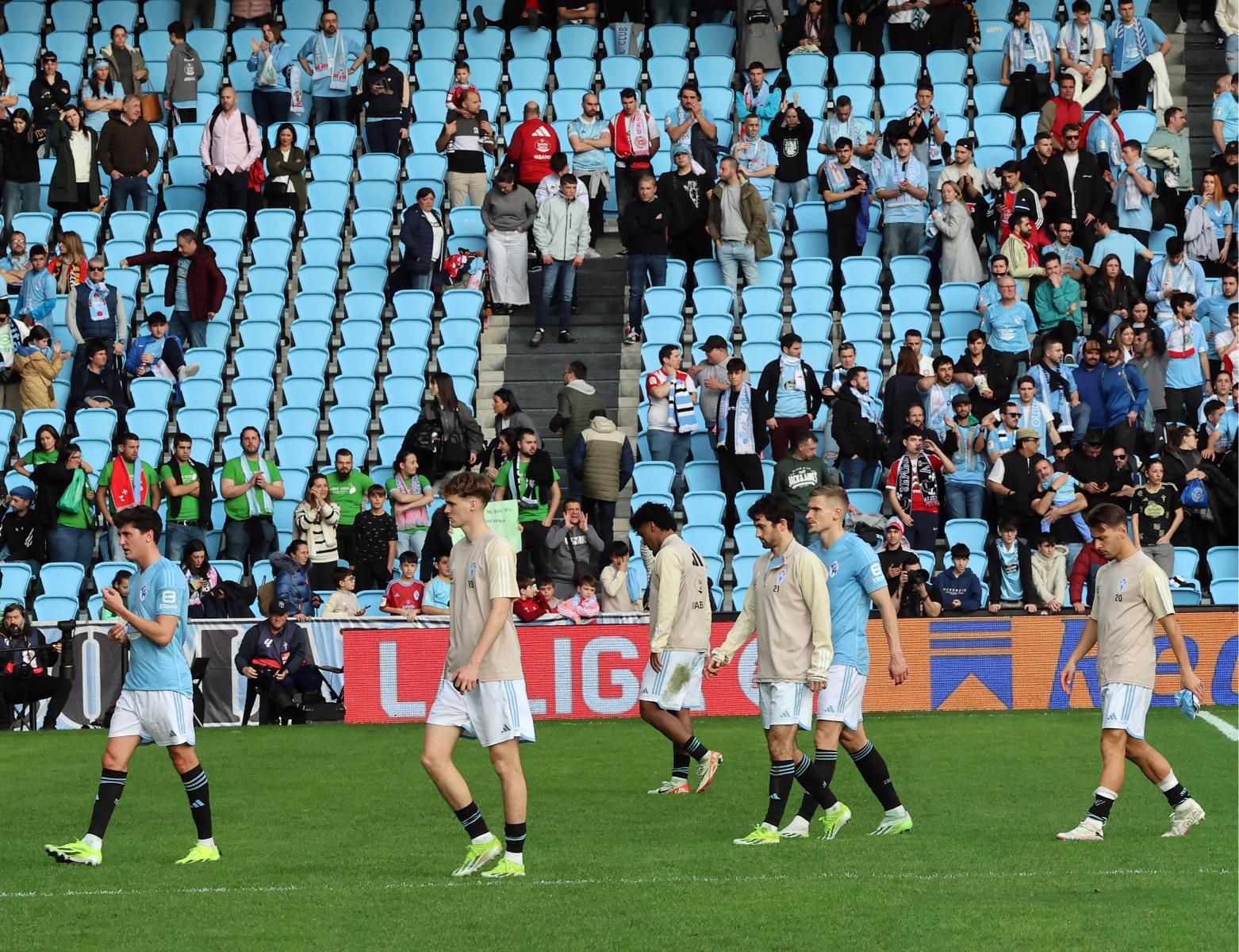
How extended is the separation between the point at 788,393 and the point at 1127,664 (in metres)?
10.7

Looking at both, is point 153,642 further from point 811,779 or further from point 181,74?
point 181,74

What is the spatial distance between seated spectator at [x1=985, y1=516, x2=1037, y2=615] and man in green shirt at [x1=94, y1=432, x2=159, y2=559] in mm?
9122

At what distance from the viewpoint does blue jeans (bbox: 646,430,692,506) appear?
21.1m

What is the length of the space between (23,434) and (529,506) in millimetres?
6298

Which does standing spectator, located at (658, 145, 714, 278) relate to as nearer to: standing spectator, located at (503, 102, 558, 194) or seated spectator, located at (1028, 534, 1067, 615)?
standing spectator, located at (503, 102, 558, 194)

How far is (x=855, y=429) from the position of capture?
20688mm

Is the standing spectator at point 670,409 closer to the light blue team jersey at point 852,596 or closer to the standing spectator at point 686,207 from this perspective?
the standing spectator at point 686,207

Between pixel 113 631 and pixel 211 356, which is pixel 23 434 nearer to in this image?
pixel 211 356

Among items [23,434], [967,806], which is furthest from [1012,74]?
[967,806]

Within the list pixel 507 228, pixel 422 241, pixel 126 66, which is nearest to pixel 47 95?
pixel 126 66

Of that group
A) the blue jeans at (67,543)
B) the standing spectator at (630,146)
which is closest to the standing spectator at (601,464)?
the standing spectator at (630,146)

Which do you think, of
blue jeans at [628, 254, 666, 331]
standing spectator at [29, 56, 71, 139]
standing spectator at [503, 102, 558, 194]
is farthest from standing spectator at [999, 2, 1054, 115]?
standing spectator at [29, 56, 71, 139]

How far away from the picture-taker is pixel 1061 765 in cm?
1377

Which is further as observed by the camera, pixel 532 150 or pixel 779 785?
pixel 532 150
